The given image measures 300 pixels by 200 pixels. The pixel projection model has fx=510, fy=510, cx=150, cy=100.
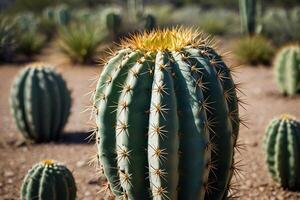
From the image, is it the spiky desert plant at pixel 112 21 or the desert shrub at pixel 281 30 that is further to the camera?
the desert shrub at pixel 281 30

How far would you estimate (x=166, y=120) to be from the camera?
2.83m

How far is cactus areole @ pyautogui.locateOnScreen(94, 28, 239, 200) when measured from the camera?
9.36ft

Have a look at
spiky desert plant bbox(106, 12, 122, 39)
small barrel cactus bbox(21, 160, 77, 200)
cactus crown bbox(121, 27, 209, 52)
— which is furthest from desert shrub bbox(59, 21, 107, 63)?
cactus crown bbox(121, 27, 209, 52)

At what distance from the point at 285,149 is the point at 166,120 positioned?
1888 millimetres

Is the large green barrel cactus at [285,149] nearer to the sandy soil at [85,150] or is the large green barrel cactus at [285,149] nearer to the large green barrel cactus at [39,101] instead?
the sandy soil at [85,150]

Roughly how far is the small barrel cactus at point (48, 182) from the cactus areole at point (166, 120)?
58 cm

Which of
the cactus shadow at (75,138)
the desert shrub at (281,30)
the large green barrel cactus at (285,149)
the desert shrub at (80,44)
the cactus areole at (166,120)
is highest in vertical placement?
the cactus areole at (166,120)

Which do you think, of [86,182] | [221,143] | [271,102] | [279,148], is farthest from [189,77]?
[271,102]

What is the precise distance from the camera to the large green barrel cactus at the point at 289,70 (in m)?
8.41

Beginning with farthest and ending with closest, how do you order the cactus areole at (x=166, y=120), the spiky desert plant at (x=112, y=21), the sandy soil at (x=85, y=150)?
the spiky desert plant at (x=112, y=21)
the sandy soil at (x=85, y=150)
the cactus areole at (x=166, y=120)

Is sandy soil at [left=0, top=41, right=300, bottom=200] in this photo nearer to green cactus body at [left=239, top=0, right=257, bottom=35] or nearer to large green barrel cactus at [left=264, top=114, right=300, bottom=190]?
large green barrel cactus at [left=264, top=114, right=300, bottom=190]

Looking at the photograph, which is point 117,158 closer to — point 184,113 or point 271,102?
point 184,113

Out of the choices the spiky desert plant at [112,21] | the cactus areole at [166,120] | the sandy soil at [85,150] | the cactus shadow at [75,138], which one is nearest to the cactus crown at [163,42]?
the cactus areole at [166,120]

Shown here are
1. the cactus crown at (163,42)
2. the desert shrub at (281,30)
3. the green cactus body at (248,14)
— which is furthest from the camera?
the desert shrub at (281,30)
